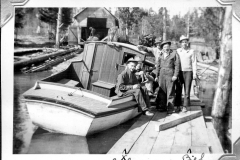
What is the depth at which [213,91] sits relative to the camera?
4.25 meters

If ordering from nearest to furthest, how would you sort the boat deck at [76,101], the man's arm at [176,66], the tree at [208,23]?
1. the boat deck at [76,101]
2. the tree at [208,23]
3. the man's arm at [176,66]

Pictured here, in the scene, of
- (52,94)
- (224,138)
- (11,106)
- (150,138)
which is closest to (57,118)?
(52,94)

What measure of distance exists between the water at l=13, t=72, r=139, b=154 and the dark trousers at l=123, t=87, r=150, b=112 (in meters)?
0.33

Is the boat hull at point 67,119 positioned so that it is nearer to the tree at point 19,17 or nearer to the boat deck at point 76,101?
the boat deck at point 76,101

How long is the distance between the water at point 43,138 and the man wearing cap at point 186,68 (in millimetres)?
906

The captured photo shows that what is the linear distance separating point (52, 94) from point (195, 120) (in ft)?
6.53

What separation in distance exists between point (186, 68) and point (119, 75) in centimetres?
95

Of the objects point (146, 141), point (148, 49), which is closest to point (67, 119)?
point (146, 141)

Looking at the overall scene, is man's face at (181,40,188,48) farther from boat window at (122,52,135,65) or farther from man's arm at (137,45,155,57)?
boat window at (122,52,135,65)

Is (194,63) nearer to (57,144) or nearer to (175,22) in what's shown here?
(175,22)

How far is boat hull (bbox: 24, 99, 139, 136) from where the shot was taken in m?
3.51

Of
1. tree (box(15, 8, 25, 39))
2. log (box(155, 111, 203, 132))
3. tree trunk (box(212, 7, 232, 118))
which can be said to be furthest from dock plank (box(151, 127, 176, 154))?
tree (box(15, 8, 25, 39))

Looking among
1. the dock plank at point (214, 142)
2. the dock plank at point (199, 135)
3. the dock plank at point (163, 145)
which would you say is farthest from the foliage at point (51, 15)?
the dock plank at point (214, 142)

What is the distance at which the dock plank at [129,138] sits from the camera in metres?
3.59
